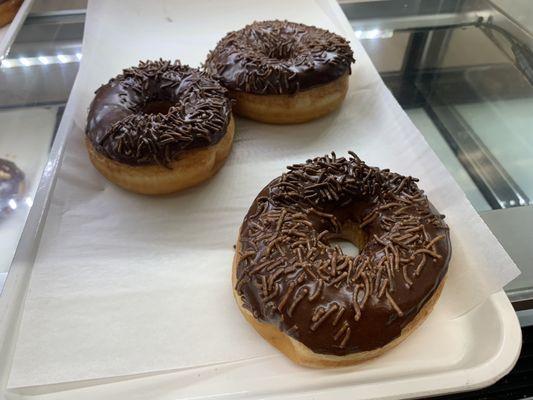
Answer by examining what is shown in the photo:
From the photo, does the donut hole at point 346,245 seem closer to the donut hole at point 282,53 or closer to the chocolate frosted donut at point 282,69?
the chocolate frosted donut at point 282,69

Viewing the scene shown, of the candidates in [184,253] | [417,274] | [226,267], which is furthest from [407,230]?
[184,253]

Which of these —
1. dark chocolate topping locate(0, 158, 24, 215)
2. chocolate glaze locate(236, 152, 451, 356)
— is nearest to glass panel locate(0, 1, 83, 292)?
dark chocolate topping locate(0, 158, 24, 215)

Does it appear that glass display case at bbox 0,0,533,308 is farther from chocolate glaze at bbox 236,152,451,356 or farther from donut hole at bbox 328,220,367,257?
donut hole at bbox 328,220,367,257

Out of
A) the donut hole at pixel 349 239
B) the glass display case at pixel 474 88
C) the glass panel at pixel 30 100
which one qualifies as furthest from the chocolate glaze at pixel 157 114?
the glass display case at pixel 474 88

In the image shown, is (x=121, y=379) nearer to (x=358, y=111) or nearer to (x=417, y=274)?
(x=417, y=274)

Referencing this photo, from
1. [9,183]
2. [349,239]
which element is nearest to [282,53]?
[349,239]

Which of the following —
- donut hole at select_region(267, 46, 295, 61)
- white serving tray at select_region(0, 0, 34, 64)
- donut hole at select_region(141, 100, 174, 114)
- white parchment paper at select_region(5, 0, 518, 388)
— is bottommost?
white parchment paper at select_region(5, 0, 518, 388)
